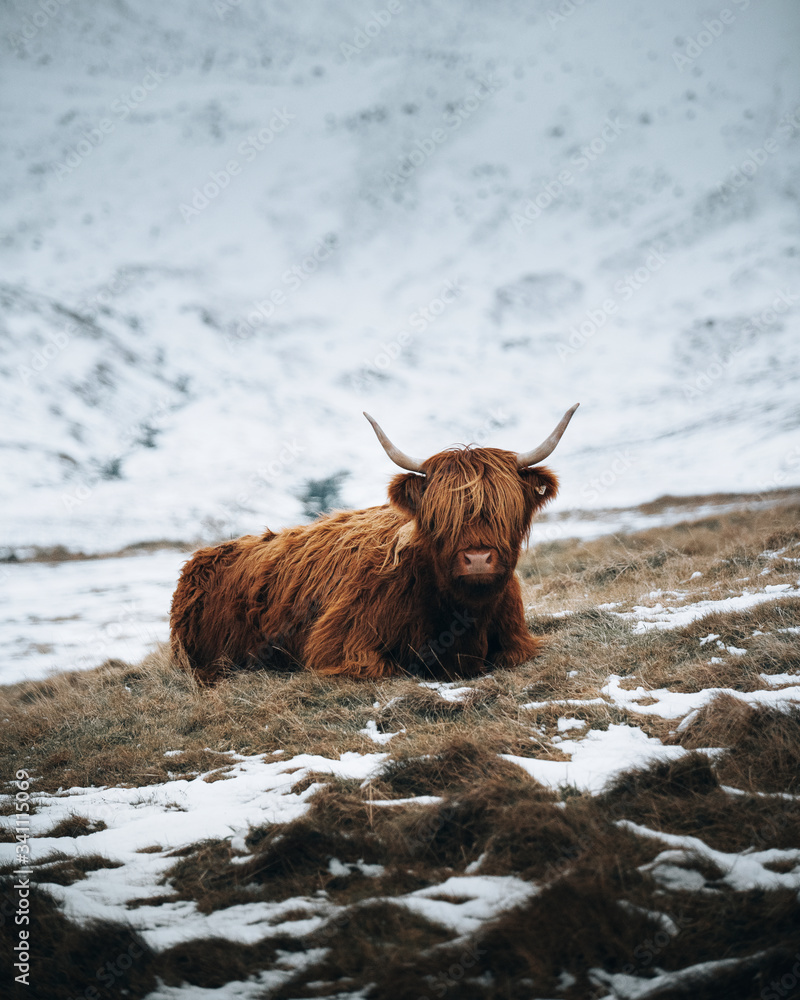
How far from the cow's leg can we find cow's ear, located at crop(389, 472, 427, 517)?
0.98 meters

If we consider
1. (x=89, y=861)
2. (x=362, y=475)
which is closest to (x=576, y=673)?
(x=89, y=861)

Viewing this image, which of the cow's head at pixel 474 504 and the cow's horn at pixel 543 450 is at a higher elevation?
the cow's horn at pixel 543 450

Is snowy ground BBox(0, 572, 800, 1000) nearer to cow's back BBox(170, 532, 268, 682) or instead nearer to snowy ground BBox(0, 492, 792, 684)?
snowy ground BBox(0, 492, 792, 684)

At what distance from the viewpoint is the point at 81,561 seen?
1912cm

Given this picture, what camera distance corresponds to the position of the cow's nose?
361cm

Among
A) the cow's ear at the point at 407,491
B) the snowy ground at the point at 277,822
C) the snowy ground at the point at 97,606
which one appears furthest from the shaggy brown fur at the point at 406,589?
the snowy ground at the point at 97,606

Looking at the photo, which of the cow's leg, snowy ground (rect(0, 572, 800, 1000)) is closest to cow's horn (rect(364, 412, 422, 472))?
the cow's leg

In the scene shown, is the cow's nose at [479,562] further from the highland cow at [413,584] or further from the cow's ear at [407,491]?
the cow's ear at [407,491]

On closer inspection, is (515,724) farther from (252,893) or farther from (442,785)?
(252,893)

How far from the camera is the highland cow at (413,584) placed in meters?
3.88

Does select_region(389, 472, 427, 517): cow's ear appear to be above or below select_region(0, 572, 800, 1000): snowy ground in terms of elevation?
above

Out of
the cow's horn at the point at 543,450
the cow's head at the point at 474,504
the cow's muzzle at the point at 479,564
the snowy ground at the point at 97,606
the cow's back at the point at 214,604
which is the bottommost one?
the snowy ground at the point at 97,606

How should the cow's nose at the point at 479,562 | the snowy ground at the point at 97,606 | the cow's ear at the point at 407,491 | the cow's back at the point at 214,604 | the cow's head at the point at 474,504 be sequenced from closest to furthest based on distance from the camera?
the cow's nose at the point at 479,562
the cow's head at the point at 474,504
the cow's ear at the point at 407,491
the cow's back at the point at 214,604
the snowy ground at the point at 97,606

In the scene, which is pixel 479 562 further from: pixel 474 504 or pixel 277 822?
pixel 277 822
